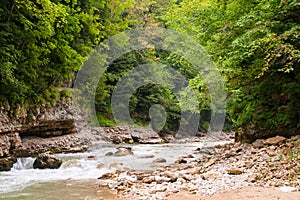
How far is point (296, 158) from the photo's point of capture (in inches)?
212

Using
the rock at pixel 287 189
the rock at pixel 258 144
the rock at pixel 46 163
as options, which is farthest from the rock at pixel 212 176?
the rock at pixel 46 163

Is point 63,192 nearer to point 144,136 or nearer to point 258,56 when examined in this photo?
point 258,56

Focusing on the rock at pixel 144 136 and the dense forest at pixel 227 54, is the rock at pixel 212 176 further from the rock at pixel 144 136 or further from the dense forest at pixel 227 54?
the rock at pixel 144 136

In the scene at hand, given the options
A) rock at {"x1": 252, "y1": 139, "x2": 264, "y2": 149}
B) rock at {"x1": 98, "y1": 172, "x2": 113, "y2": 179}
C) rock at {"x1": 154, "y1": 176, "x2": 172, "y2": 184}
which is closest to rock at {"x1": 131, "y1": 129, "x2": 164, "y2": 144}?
rock at {"x1": 252, "y1": 139, "x2": 264, "y2": 149}

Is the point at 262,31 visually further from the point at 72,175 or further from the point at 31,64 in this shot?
the point at 31,64

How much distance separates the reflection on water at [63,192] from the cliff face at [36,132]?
2.83m

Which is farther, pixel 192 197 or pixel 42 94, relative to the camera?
pixel 42 94

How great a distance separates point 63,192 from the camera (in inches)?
235

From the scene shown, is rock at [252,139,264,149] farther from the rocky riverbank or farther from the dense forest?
the rocky riverbank

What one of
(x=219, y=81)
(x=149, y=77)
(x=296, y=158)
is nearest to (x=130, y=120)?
(x=149, y=77)

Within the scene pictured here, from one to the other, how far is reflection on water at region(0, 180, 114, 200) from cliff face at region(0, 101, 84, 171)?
2.83m

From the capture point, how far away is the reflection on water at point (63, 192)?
18.3 ft

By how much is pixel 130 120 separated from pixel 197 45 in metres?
10.9

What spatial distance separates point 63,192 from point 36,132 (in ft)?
21.4
